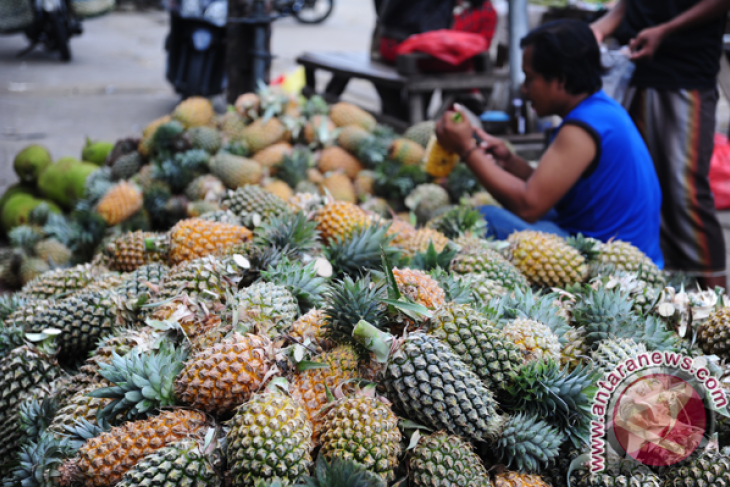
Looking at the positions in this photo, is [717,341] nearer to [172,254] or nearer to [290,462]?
[290,462]

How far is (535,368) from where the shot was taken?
4.95 feet

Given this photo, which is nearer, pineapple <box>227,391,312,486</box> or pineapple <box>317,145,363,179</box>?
pineapple <box>227,391,312,486</box>

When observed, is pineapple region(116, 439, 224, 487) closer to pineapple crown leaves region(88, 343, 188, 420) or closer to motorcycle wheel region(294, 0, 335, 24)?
pineapple crown leaves region(88, 343, 188, 420)

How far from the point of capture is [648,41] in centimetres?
359

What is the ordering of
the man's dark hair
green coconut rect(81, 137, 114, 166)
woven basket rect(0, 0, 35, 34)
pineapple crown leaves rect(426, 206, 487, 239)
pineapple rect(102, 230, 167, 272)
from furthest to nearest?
woven basket rect(0, 0, 35, 34) → green coconut rect(81, 137, 114, 166) → the man's dark hair → pineapple crown leaves rect(426, 206, 487, 239) → pineapple rect(102, 230, 167, 272)

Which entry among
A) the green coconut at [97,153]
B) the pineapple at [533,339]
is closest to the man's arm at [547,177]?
the pineapple at [533,339]

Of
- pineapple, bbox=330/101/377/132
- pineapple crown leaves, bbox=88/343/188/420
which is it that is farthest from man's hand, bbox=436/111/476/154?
pineapple crown leaves, bbox=88/343/188/420

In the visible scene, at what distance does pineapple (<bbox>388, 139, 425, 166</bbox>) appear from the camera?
176 inches

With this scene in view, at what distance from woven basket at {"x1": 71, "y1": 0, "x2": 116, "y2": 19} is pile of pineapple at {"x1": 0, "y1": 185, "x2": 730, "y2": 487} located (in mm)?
11567

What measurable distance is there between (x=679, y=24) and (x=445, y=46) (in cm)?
205

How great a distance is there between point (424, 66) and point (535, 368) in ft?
13.8

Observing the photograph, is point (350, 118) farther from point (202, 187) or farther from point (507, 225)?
point (507, 225)

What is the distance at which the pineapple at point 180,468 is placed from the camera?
131 centimetres

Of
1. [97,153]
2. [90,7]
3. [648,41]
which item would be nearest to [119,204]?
[97,153]
